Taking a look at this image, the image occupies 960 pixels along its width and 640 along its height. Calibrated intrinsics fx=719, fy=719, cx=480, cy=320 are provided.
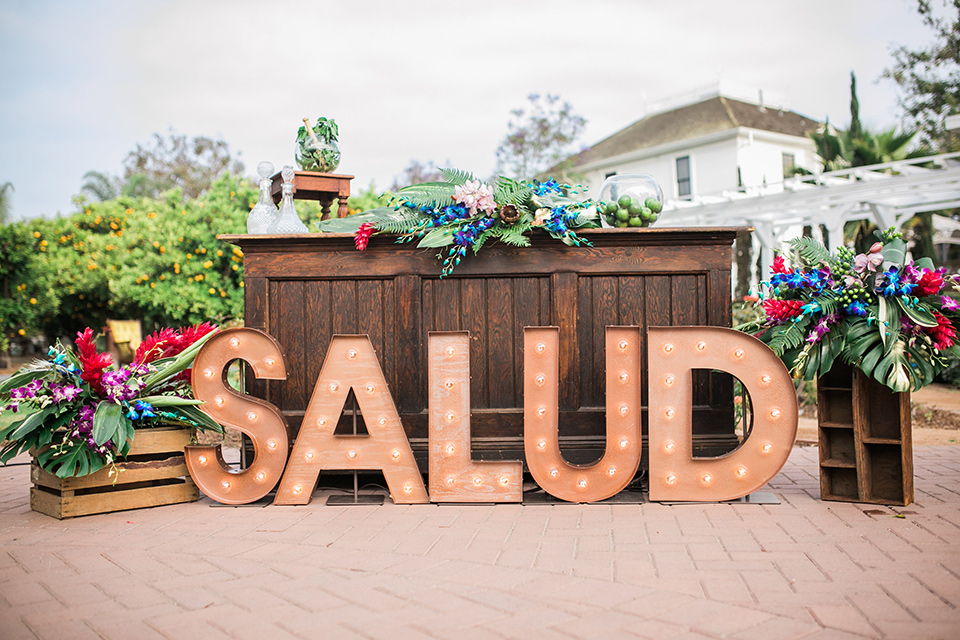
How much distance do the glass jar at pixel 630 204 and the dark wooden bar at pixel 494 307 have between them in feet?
0.53

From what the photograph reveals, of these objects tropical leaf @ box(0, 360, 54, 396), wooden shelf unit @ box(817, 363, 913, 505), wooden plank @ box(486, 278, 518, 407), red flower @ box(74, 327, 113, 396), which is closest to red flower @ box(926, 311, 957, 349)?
wooden shelf unit @ box(817, 363, 913, 505)

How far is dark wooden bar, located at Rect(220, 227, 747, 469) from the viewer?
14.2 feet

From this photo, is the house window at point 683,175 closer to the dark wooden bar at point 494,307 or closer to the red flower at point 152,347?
the dark wooden bar at point 494,307

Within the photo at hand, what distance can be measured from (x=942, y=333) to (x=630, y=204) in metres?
1.80

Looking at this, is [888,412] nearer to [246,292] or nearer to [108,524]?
[246,292]

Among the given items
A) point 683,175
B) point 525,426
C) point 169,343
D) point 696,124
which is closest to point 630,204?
point 525,426

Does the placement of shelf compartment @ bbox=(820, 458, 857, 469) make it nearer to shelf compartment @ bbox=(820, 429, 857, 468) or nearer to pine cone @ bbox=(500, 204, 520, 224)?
shelf compartment @ bbox=(820, 429, 857, 468)

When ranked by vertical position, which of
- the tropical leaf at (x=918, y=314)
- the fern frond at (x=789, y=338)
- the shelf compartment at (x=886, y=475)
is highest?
the tropical leaf at (x=918, y=314)

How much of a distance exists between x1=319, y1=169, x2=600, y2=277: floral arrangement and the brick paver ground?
1.53 meters

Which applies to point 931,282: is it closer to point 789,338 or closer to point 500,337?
point 789,338

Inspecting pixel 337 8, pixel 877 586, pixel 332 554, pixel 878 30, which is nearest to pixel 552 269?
pixel 332 554

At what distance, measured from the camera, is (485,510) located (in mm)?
3838

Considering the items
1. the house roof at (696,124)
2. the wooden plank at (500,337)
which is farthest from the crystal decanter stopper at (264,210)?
the house roof at (696,124)

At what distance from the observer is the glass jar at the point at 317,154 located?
4852mm
